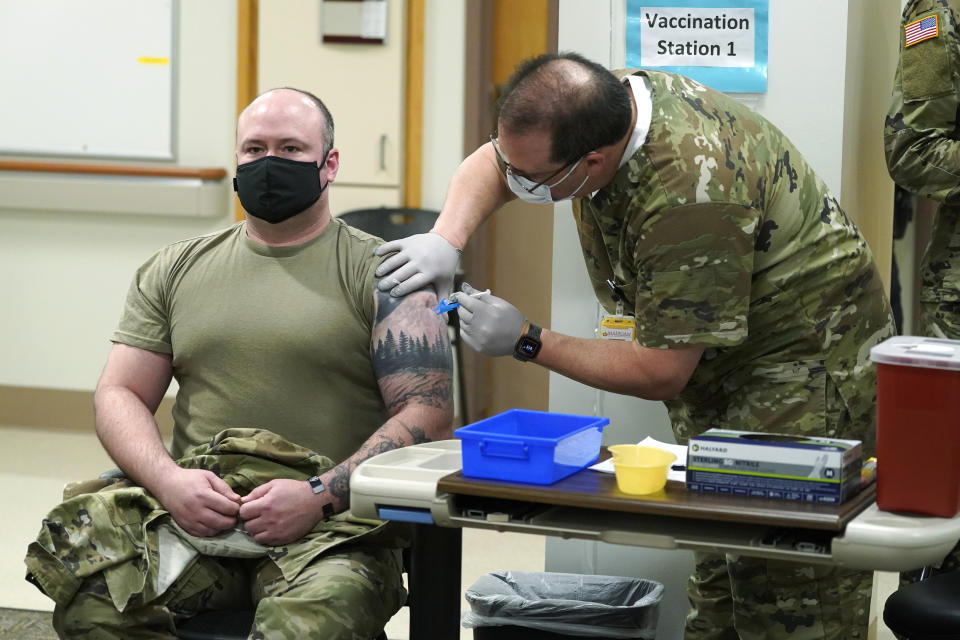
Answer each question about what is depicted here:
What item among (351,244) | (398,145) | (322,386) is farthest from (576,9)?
(398,145)

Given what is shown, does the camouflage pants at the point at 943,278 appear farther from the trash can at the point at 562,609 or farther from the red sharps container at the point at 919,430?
the red sharps container at the point at 919,430

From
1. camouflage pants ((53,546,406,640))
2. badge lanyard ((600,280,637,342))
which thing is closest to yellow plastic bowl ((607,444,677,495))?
camouflage pants ((53,546,406,640))

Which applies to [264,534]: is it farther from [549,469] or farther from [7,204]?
[7,204]

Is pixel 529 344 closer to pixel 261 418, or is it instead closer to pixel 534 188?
pixel 534 188

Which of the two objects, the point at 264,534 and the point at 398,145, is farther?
the point at 398,145

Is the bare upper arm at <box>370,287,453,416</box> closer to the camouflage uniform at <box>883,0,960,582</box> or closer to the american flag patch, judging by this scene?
the camouflage uniform at <box>883,0,960,582</box>

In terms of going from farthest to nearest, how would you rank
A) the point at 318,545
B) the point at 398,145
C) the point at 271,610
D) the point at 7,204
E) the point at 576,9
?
the point at 7,204 → the point at 398,145 → the point at 576,9 → the point at 318,545 → the point at 271,610

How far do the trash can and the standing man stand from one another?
1.12 ft

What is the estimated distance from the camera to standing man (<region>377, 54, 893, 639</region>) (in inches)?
71.4

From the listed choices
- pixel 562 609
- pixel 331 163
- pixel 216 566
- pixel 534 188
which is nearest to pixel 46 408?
pixel 331 163

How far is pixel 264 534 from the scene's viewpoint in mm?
2051

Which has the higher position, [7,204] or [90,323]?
[7,204]

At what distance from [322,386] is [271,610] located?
49 cm

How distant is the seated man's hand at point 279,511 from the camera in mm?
2047
